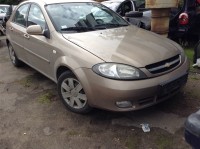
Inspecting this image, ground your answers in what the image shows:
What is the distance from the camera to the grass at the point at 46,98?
4568 mm

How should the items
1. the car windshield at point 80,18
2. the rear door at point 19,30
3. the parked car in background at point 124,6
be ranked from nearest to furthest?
the car windshield at point 80,18 < the rear door at point 19,30 < the parked car in background at point 124,6

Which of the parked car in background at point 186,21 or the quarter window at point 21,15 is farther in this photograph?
the parked car in background at point 186,21

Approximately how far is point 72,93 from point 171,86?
134cm

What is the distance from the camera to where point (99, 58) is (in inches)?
138

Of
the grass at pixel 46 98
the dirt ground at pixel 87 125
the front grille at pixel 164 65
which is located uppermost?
the front grille at pixel 164 65

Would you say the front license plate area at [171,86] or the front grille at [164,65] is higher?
the front grille at [164,65]

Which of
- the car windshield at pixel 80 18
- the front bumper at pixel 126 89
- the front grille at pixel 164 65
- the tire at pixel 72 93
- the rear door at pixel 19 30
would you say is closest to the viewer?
the front bumper at pixel 126 89

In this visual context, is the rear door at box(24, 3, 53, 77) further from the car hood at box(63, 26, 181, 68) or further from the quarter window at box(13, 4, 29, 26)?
the car hood at box(63, 26, 181, 68)

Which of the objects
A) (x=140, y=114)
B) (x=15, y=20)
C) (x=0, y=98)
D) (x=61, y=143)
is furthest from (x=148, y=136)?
(x=15, y=20)

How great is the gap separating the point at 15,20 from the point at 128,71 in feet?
11.4

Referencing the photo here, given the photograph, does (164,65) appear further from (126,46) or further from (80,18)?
(80,18)

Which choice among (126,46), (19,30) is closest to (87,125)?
(126,46)

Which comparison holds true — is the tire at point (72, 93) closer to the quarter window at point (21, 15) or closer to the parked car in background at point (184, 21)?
the quarter window at point (21, 15)

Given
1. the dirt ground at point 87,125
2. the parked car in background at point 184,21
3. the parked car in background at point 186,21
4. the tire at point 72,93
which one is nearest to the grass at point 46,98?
the dirt ground at point 87,125
